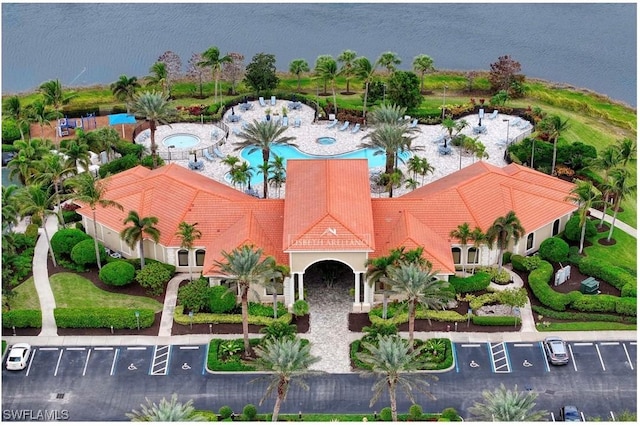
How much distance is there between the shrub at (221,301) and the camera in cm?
7562

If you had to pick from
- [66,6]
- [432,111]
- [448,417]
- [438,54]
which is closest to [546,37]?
[438,54]

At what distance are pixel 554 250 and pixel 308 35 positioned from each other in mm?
78835

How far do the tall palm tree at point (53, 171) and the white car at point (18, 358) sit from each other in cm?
1756

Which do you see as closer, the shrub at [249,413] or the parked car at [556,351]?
the shrub at [249,413]

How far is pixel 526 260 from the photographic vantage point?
81.2 metres

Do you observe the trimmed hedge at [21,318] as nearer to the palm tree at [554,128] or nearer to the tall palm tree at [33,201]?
the tall palm tree at [33,201]

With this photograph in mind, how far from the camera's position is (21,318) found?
74.7 m

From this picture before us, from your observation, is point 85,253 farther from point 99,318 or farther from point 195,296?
point 195,296

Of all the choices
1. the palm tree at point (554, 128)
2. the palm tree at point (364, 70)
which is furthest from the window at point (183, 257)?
the palm tree at point (554, 128)

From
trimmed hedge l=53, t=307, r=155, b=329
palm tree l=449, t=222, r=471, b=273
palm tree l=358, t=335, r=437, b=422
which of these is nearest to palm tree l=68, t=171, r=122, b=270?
trimmed hedge l=53, t=307, r=155, b=329

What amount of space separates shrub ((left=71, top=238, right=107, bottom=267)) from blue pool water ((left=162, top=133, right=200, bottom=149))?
89.7 feet

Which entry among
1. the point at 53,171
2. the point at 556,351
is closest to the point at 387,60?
the point at 53,171

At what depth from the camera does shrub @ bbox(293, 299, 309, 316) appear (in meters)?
75.7

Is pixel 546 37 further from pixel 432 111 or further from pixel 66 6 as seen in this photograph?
pixel 66 6
